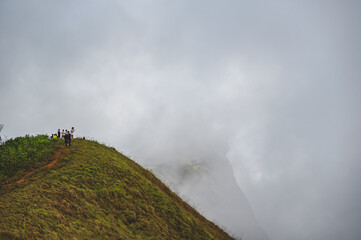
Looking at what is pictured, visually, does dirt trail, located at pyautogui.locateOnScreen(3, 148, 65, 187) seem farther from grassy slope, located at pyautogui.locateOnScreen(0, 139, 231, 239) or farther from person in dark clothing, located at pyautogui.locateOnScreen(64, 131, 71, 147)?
person in dark clothing, located at pyautogui.locateOnScreen(64, 131, 71, 147)

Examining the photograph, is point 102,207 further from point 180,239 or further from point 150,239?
point 180,239

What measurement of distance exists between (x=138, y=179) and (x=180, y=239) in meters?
8.09

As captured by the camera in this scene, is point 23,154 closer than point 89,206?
No

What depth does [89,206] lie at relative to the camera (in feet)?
54.5

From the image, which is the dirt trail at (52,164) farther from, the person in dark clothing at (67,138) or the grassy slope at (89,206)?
the person in dark clothing at (67,138)

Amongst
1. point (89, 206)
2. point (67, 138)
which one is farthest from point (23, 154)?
point (89, 206)

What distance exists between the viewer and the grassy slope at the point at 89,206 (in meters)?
12.7

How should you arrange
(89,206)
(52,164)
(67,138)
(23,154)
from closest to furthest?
(89,206), (52,164), (23,154), (67,138)

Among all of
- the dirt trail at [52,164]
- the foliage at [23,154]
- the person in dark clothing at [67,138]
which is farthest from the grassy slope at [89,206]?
the person in dark clothing at [67,138]

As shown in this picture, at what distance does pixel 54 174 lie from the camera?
1892 centimetres

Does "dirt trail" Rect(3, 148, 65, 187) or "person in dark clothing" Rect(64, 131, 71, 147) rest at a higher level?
"person in dark clothing" Rect(64, 131, 71, 147)

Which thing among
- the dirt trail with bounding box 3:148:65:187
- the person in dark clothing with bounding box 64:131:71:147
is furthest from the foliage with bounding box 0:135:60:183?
the person in dark clothing with bounding box 64:131:71:147

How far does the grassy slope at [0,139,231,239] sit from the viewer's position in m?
12.7

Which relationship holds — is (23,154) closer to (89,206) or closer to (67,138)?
(67,138)
